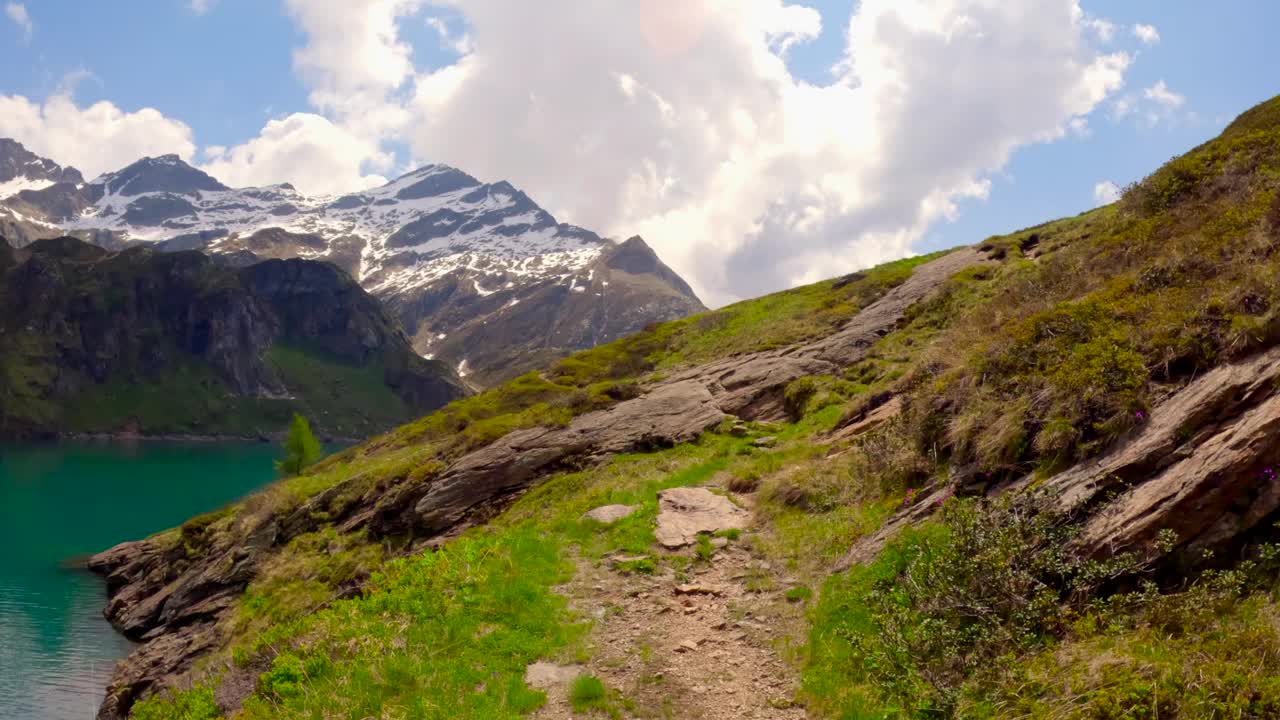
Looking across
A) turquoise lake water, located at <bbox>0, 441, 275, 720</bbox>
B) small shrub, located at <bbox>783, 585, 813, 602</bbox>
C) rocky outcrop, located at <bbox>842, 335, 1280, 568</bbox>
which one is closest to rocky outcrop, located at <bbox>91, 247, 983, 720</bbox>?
turquoise lake water, located at <bbox>0, 441, 275, 720</bbox>

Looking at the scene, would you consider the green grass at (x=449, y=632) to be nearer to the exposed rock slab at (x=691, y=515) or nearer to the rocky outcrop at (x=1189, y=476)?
the exposed rock slab at (x=691, y=515)

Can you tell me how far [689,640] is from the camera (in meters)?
14.2

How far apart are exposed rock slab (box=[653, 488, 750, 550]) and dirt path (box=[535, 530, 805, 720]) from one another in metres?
1.02

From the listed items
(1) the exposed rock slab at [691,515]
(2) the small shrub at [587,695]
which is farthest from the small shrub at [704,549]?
(2) the small shrub at [587,695]

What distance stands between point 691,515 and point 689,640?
689cm

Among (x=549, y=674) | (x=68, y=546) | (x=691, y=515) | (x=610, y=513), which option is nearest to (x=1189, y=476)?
(x=549, y=674)

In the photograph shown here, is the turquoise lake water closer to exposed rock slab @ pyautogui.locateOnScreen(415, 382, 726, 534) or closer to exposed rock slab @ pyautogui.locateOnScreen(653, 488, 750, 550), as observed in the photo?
exposed rock slab @ pyautogui.locateOnScreen(415, 382, 726, 534)

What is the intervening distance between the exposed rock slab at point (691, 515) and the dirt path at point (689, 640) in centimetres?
102

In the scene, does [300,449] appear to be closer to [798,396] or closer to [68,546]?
[68,546]

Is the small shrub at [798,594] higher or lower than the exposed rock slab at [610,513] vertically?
lower

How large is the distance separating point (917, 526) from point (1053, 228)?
38.3 meters

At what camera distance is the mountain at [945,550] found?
9.67 metres

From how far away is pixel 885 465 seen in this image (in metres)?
18.3

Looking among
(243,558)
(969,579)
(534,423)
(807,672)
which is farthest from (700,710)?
(243,558)
